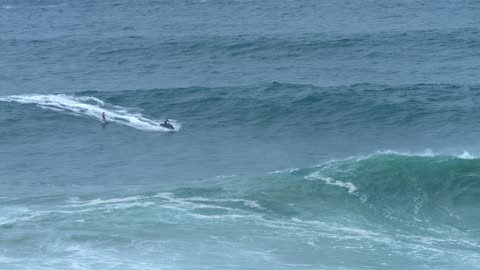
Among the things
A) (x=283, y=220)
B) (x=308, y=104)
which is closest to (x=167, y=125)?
(x=308, y=104)

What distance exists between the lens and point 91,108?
68.6 meters

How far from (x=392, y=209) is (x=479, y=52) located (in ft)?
113

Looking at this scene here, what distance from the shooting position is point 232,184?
5166 centimetres

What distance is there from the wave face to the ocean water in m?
0.13

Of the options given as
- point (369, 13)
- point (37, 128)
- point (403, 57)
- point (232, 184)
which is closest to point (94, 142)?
point (37, 128)

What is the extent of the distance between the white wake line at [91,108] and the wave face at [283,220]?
1342 cm

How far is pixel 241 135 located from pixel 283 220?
55.7ft

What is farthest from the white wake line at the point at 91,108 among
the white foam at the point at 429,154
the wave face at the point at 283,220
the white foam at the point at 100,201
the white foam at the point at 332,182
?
the white foam at the point at 429,154

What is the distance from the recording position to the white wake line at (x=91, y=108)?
214ft

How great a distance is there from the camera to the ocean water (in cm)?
4316

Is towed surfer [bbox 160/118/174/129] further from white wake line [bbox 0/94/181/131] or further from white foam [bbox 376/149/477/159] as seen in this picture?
white foam [bbox 376/149/477/159]

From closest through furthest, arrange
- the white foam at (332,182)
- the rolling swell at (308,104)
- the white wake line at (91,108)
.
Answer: the white foam at (332,182) → the rolling swell at (308,104) → the white wake line at (91,108)

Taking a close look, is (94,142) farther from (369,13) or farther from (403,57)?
(369,13)

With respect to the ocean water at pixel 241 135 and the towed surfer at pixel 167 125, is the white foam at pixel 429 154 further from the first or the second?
the towed surfer at pixel 167 125
